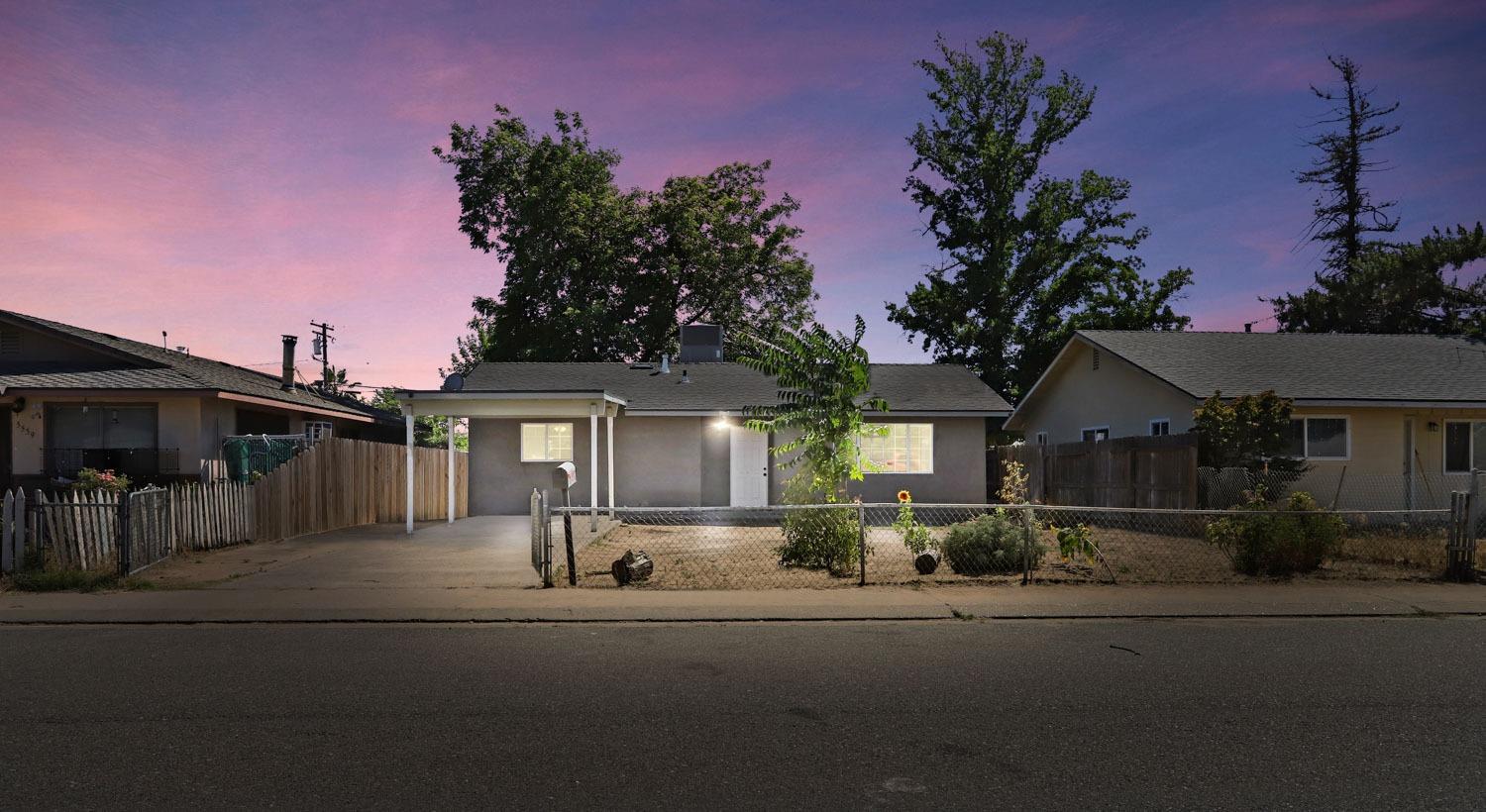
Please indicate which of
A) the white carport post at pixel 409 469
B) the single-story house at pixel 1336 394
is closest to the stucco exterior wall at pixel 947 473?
the single-story house at pixel 1336 394

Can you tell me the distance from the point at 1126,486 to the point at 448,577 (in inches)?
Answer: 541

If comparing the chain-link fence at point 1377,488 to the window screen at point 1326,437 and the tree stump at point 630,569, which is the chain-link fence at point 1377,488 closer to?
the window screen at point 1326,437

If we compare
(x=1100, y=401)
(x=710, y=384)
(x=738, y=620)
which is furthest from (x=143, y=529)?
(x=1100, y=401)

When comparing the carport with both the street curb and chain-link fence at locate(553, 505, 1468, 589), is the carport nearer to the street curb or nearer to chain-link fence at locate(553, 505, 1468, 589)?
chain-link fence at locate(553, 505, 1468, 589)

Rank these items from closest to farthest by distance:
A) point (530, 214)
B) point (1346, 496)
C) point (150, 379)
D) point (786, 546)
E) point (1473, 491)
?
point (1473, 491) < point (786, 546) < point (1346, 496) < point (150, 379) < point (530, 214)

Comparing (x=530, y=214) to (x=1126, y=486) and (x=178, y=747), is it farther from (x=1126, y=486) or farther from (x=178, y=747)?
(x=178, y=747)

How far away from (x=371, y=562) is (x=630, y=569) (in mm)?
4469

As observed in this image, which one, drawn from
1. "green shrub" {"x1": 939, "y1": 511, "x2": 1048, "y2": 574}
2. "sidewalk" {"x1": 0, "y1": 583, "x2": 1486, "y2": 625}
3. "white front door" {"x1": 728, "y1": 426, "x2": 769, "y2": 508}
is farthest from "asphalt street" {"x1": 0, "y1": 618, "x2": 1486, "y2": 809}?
"white front door" {"x1": 728, "y1": 426, "x2": 769, "y2": 508}

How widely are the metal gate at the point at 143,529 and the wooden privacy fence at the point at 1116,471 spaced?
16.3m

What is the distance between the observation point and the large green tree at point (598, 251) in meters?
35.1

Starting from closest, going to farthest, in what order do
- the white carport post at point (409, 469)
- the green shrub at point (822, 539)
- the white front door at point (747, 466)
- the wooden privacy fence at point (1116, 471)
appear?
the green shrub at point (822, 539)
the wooden privacy fence at point (1116, 471)
the white carport post at point (409, 469)
the white front door at point (747, 466)

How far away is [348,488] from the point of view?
60.7ft

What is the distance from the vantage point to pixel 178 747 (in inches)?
189

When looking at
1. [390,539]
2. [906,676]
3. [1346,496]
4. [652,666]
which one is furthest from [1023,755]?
[1346,496]
